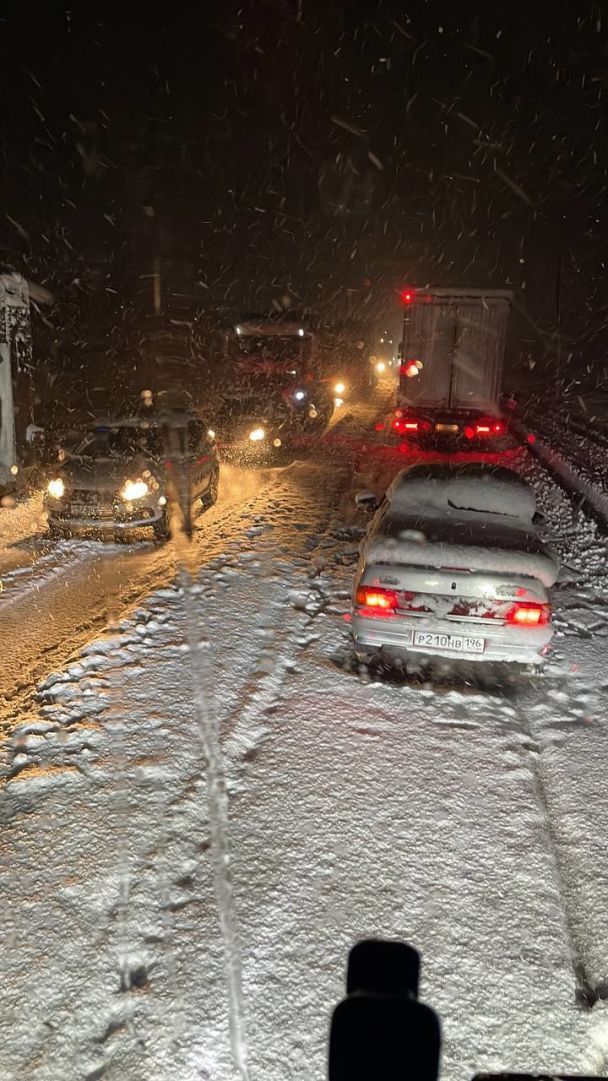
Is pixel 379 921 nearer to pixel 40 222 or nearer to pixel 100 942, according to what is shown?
pixel 100 942

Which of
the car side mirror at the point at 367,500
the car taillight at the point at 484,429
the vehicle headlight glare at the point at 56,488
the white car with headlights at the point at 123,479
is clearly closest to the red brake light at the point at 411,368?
the car taillight at the point at 484,429

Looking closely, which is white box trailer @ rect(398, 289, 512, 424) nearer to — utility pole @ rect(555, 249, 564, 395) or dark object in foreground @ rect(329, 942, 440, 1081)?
dark object in foreground @ rect(329, 942, 440, 1081)

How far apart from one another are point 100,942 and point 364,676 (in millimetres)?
3038

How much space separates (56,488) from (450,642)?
6229 millimetres

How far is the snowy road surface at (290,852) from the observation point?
2773 mm

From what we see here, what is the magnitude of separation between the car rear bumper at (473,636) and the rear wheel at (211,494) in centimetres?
648

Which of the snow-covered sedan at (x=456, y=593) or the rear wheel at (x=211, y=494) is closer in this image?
the snow-covered sedan at (x=456, y=593)

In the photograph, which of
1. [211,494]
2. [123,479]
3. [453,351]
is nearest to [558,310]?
[453,351]

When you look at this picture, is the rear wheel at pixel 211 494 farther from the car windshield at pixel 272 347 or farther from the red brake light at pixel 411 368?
the car windshield at pixel 272 347

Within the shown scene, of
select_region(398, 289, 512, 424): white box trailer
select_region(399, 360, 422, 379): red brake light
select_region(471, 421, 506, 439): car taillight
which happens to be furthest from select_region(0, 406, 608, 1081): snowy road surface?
select_region(399, 360, 422, 379): red brake light

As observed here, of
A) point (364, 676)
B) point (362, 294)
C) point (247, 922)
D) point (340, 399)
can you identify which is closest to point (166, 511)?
point (364, 676)

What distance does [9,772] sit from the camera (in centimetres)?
434

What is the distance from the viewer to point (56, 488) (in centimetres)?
947

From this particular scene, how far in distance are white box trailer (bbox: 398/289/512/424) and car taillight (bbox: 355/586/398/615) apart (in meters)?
12.1
